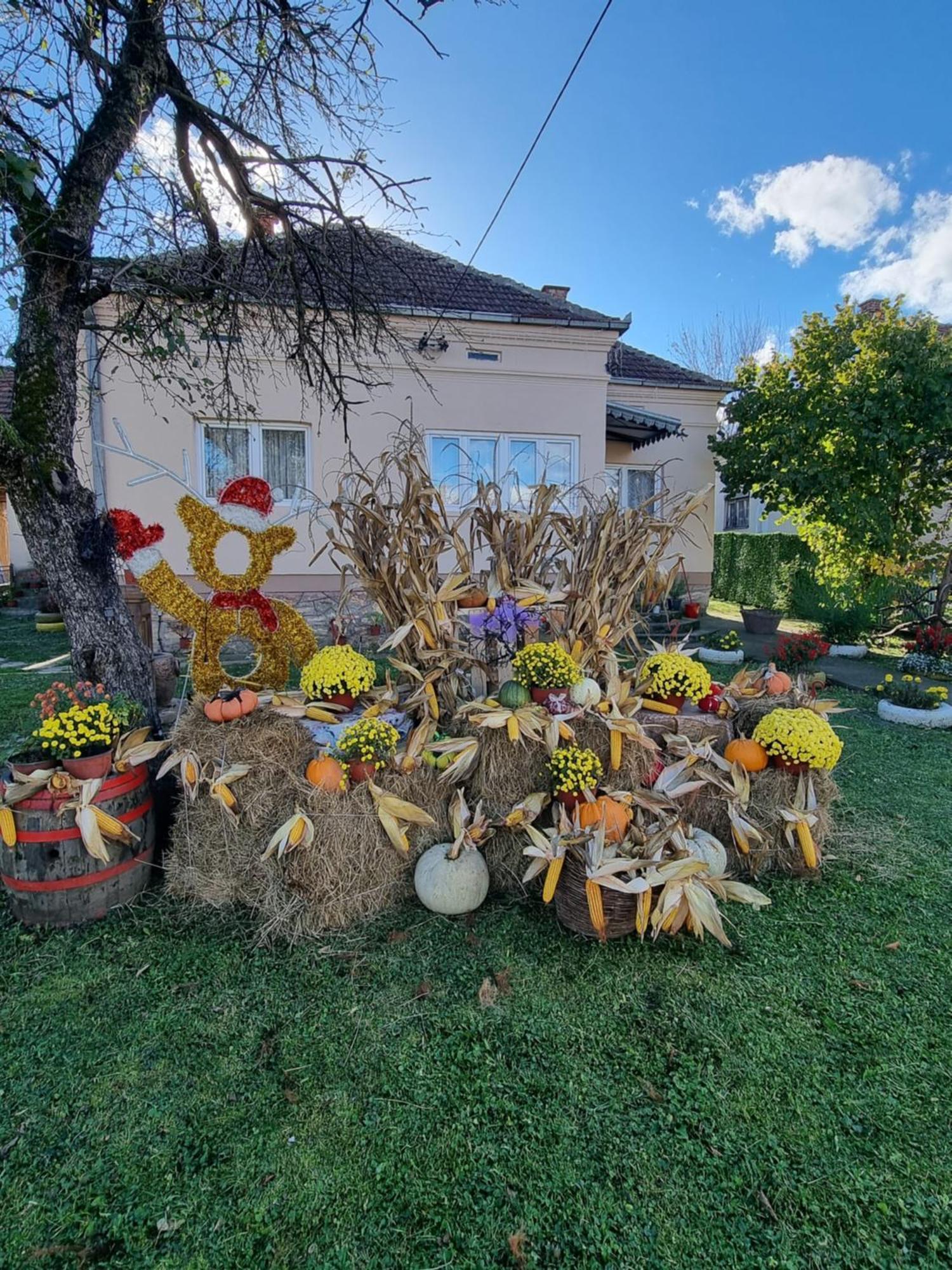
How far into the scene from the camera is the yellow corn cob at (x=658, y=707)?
3197mm

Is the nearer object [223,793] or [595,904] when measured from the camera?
[595,904]

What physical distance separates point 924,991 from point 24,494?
15.4 feet

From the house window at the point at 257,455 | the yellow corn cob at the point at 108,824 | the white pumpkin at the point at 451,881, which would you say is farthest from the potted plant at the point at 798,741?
the house window at the point at 257,455

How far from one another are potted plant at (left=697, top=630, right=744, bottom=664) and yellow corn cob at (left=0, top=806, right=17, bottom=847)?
7.01 m

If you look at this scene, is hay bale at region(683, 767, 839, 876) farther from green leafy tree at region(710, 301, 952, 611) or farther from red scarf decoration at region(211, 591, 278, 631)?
green leafy tree at region(710, 301, 952, 611)

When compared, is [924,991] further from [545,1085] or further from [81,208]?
[81,208]

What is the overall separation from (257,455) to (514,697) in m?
7.30

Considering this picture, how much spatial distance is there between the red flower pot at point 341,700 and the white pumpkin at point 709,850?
1.78 m

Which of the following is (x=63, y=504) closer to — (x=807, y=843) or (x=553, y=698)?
(x=553, y=698)

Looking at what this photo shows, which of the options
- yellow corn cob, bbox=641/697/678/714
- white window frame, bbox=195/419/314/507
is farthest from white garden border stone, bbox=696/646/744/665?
white window frame, bbox=195/419/314/507

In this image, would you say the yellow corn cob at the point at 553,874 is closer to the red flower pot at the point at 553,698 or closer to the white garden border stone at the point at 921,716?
the red flower pot at the point at 553,698

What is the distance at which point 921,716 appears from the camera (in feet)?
17.9

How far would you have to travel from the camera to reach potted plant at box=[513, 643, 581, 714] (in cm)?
292

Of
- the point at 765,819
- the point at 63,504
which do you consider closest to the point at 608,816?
the point at 765,819
